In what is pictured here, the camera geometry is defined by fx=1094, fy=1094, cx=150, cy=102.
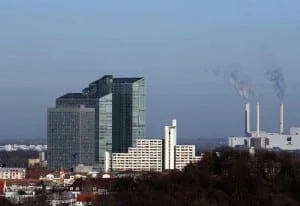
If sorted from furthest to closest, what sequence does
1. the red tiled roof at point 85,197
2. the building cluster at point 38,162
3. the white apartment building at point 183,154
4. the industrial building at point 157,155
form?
1. the building cluster at point 38,162
2. the industrial building at point 157,155
3. the white apartment building at point 183,154
4. the red tiled roof at point 85,197

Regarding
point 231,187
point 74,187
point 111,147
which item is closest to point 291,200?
point 231,187

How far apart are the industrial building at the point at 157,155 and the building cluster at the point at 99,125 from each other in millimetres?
153

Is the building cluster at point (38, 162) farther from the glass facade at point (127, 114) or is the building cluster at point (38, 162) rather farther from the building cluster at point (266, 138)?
the building cluster at point (266, 138)

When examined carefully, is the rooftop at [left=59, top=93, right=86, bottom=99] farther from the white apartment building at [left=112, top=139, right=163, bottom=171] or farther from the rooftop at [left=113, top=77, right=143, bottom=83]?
the white apartment building at [left=112, top=139, right=163, bottom=171]

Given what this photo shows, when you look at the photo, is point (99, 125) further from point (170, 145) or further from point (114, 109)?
point (170, 145)

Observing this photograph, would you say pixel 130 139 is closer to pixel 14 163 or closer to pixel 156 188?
pixel 14 163

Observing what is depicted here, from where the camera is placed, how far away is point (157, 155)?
327ft

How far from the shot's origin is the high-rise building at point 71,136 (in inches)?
4294

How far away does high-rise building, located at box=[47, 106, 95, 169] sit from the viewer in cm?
10906

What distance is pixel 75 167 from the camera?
10456cm

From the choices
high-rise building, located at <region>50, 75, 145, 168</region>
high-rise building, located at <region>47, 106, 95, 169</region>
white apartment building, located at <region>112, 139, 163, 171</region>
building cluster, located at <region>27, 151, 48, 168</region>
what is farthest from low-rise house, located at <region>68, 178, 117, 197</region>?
building cluster, located at <region>27, 151, 48, 168</region>

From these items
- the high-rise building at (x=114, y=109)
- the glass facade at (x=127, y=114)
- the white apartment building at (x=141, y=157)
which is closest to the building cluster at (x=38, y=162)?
the high-rise building at (x=114, y=109)

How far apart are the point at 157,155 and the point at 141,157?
2.55 metres

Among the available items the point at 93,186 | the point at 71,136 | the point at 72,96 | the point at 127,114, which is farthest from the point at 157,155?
the point at 93,186
